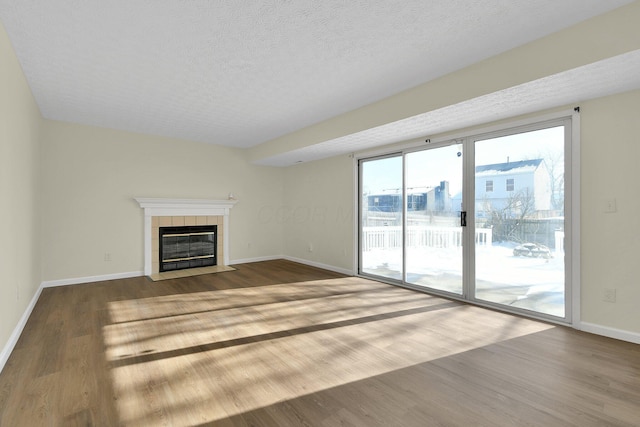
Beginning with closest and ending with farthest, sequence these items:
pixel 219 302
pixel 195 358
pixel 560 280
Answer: pixel 195 358 < pixel 560 280 < pixel 219 302

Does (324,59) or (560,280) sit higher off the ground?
(324,59)

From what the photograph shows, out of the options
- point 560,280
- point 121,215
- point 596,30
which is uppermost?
point 596,30

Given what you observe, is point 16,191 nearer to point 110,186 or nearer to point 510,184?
point 110,186

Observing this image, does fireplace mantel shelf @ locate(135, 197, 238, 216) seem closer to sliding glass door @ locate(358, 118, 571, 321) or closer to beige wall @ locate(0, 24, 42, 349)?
beige wall @ locate(0, 24, 42, 349)

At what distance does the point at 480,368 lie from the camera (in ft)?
7.57

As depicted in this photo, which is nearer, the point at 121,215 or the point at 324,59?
the point at 324,59

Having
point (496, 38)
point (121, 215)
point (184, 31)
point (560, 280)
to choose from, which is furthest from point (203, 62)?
point (560, 280)

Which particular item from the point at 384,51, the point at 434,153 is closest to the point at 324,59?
the point at 384,51

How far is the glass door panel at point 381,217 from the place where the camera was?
4961mm

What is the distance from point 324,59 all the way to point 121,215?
460cm

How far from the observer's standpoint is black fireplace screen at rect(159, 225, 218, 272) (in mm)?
5789

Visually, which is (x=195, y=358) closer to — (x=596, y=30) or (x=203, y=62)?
(x=203, y=62)

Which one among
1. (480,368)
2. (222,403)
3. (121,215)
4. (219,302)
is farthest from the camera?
(121,215)

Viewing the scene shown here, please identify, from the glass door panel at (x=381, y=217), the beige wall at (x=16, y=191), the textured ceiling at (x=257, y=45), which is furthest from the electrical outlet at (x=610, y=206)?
the beige wall at (x=16, y=191)
